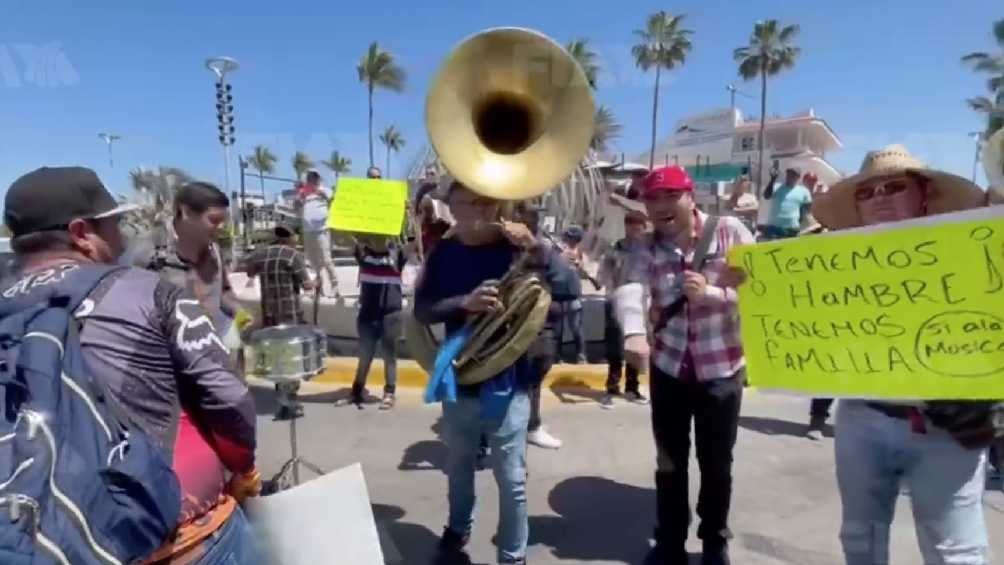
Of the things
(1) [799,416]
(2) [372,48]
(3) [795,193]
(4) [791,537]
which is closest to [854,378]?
(4) [791,537]

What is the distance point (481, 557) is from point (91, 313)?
2.15 metres

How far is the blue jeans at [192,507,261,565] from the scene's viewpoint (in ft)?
5.16

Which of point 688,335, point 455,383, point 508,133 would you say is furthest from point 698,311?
point 508,133

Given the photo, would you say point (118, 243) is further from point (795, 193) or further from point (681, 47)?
point (681, 47)

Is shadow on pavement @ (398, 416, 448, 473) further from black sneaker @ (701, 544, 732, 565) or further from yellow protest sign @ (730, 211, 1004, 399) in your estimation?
yellow protest sign @ (730, 211, 1004, 399)

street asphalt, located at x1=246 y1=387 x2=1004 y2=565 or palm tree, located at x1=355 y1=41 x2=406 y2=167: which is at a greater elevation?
palm tree, located at x1=355 y1=41 x2=406 y2=167

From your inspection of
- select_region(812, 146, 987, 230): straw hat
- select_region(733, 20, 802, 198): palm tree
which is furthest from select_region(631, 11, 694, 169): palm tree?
select_region(812, 146, 987, 230): straw hat

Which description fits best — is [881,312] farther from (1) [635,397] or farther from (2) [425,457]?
(1) [635,397]

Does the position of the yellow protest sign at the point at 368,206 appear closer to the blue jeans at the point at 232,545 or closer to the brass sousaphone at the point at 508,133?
the brass sousaphone at the point at 508,133

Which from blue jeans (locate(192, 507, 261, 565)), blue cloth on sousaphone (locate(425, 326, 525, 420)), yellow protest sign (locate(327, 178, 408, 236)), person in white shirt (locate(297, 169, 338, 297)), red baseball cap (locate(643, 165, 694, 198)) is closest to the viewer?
blue jeans (locate(192, 507, 261, 565))

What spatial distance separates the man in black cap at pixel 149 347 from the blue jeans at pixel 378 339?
147 inches

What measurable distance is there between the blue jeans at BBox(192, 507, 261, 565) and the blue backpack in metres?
0.21

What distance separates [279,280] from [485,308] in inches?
106

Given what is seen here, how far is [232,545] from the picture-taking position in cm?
166
